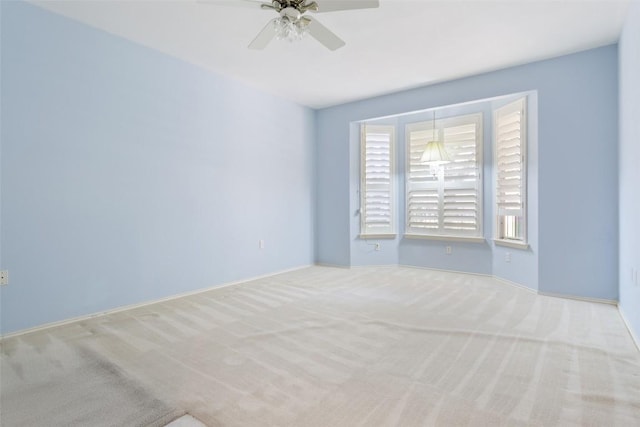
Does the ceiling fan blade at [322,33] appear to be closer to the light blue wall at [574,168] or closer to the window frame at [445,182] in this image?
the light blue wall at [574,168]

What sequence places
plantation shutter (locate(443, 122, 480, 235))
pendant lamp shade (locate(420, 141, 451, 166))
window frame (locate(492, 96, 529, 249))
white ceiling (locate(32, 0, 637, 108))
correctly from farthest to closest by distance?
plantation shutter (locate(443, 122, 480, 235)) → pendant lamp shade (locate(420, 141, 451, 166)) → window frame (locate(492, 96, 529, 249)) → white ceiling (locate(32, 0, 637, 108))

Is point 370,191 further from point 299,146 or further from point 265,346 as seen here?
point 265,346

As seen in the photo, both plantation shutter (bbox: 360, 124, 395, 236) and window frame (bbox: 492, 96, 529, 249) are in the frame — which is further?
plantation shutter (bbox: 360, 124, 395, 236)

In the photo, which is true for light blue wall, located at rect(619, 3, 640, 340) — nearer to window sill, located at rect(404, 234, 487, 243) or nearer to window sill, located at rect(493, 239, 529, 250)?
window sill, located at rect(493, 239, 529, 250)

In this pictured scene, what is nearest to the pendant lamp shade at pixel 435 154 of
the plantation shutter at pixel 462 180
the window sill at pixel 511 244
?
the plantation shutter at pixel 462 180

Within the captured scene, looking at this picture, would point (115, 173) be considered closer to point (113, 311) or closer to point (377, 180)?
point (113, 311)

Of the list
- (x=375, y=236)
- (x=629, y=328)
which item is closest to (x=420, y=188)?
(x=375, y=236)

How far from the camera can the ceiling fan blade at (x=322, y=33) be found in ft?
7.53

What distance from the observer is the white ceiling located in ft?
9.18

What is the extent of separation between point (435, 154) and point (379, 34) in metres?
2.05

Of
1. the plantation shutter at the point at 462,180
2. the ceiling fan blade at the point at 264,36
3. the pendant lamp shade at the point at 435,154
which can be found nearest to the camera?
the ceiling fan blade at the point at 264,36

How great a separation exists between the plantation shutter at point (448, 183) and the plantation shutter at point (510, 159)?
1.06 ft

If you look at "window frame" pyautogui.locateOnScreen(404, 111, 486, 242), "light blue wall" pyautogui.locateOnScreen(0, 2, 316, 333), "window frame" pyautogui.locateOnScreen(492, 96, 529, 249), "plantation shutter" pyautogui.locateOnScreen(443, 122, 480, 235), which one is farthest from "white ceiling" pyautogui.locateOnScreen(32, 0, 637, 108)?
"plantation shutter" pyautogui.locateOnScreen(443, 122, 480, 235)

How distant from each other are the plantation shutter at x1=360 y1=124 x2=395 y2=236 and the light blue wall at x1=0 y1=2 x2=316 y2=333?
1.70m
